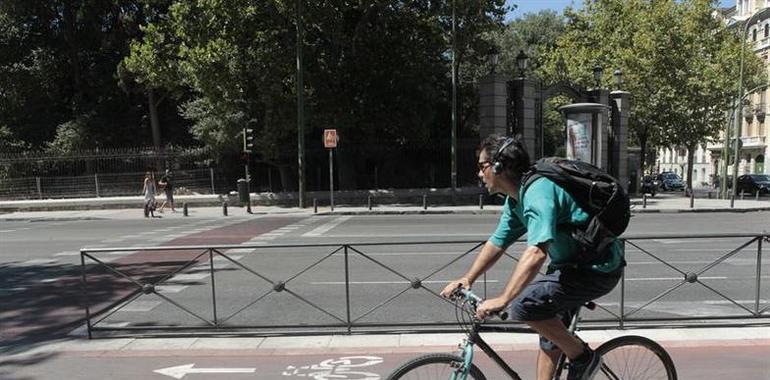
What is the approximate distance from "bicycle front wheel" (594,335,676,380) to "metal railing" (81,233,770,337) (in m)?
1.99

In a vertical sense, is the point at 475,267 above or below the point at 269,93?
below

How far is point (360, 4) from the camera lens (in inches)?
965

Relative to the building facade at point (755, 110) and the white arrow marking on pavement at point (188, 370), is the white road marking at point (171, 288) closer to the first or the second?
the white arrow marking on pavement at point (188, 370)

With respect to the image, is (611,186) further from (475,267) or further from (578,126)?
(578,126)

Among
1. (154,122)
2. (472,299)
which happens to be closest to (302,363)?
(472,299)

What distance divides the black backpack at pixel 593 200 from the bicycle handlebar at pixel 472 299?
0.50 m

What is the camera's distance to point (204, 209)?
2542cm

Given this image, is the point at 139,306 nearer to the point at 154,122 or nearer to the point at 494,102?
the point at 494,102

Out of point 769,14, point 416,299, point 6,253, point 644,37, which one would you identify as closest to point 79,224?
point 6,253

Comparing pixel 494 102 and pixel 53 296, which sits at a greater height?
pixel 494 102

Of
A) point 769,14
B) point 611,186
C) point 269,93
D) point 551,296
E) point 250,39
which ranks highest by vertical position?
point 769,14

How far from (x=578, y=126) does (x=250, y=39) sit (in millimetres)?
13476

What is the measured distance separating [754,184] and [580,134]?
2478 cm

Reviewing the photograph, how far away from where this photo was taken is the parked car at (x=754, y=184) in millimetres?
38625
